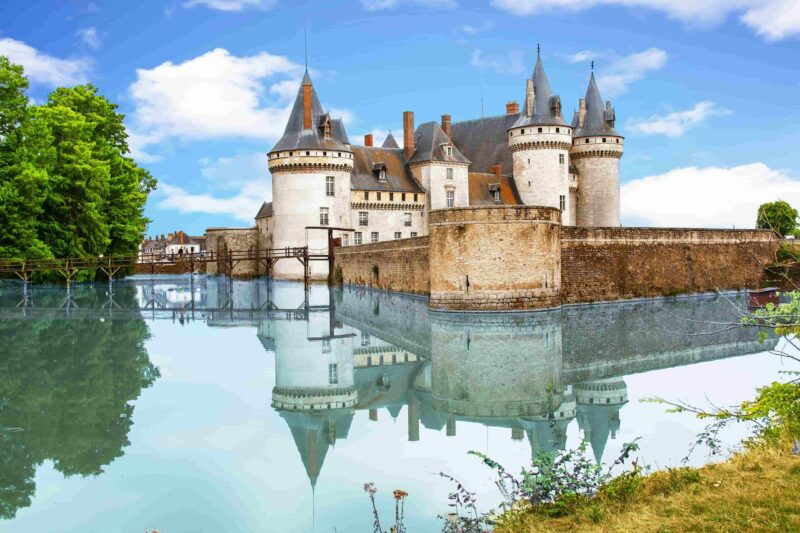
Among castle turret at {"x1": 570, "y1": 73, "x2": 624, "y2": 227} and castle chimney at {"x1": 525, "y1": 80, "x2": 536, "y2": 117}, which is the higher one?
castle chimney at {"x1": 525, "y1": 80, "x2": 536, "y2": 117}

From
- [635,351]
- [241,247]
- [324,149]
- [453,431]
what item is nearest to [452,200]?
[324,149]

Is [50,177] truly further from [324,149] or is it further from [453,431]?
[453,431]

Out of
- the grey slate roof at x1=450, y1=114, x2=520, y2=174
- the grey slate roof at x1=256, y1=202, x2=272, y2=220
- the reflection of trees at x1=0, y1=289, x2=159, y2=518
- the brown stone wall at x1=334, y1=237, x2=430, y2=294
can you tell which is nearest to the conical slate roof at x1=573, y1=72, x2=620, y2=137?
the grey slate roof at x1=450, y1=114, x2=520, y2=174

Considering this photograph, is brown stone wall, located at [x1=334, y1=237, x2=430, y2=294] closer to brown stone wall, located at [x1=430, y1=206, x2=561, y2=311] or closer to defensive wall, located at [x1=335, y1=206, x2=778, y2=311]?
defensive wall, located at [x1=335, y1=206, x2=778, y2=311]

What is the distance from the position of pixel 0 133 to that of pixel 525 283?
23.7 meters

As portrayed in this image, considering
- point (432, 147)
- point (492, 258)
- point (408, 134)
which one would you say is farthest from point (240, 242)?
point (492, 258)

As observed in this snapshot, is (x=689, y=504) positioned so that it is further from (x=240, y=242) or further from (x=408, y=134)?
(x=240, y=242)

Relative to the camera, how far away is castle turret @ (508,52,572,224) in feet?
133

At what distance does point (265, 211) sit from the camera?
4694cm

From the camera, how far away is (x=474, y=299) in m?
21.0

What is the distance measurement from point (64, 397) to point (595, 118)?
39195 millimetres

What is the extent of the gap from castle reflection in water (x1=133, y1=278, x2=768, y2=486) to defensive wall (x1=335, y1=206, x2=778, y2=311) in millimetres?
745

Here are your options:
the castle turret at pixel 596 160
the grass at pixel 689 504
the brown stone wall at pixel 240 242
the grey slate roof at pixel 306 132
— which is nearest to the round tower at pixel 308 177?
the grey slate roof at pixel 306 132

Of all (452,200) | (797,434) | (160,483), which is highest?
(452,200)
